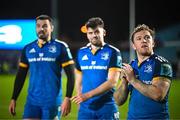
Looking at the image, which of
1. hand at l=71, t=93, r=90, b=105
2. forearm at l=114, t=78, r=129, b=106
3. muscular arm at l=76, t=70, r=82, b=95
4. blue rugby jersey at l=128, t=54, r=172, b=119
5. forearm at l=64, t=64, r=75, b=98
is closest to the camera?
blue rugby jersey at l=128, t=54, r=172, b=119

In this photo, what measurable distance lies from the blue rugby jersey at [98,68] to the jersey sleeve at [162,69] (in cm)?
87

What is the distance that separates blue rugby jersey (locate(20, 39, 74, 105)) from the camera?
15.6ft

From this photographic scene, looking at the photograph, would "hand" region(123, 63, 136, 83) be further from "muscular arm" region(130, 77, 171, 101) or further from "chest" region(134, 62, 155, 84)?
"chest" region(134, 62, 155, 84)

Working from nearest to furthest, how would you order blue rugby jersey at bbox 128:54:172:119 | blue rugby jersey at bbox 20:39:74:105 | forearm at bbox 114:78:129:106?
blue rugby jersey at bbox 128:54:172:119
forearm at bbox 114:78:129:106
blue rugby jersey at bbox 20:39:74:105

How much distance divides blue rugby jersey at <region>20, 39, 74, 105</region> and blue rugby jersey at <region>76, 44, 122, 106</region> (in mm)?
404

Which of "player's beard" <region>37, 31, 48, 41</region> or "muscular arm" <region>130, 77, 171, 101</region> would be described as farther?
"player's beard" <region>37, 31, 48, 41</region>

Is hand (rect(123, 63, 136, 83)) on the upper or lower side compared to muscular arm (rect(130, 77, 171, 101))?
upper

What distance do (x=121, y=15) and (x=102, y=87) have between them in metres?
17.7

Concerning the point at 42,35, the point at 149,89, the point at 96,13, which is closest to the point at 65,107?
the point at 42,35

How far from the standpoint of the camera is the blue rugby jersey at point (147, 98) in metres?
3.52

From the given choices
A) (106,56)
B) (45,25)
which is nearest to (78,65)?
(106,56)

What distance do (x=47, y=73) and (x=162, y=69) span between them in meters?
1.61

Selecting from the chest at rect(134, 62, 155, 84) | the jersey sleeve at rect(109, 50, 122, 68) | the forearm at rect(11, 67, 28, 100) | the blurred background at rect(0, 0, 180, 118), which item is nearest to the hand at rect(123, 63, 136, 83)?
the chest at rect(134, 62, 155, 84)

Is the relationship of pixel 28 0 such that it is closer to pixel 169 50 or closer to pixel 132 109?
pixel 169 50
